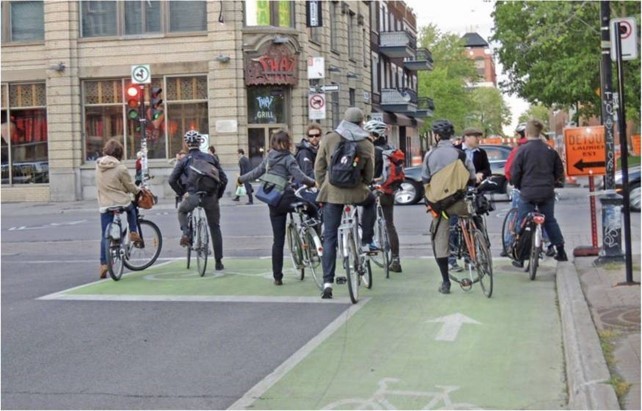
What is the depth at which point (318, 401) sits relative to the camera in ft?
19.4

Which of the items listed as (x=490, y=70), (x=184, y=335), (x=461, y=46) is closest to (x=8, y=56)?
(x=184, y=335)

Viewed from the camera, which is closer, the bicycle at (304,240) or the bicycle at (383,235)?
the bicycle at (304,240)

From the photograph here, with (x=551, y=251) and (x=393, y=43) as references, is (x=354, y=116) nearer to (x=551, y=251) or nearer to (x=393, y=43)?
(x=551, y=251)

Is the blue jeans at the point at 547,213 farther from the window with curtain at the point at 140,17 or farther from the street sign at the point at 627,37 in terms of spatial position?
the window with curtain at the point at 140,17

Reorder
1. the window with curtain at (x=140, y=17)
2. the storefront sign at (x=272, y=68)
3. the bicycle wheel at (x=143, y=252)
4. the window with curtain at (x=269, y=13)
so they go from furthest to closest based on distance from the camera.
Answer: the window with curtain at (x=269, y=13) < the window with curtain at (x=140, y=17) < the storefront sign at (x=272, y=68) < the bicycle wheel at (x=143, y=252)

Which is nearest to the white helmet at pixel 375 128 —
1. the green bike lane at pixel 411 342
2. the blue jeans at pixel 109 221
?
the green bike lane at pixel 411 342

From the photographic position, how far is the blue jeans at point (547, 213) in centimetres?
1087

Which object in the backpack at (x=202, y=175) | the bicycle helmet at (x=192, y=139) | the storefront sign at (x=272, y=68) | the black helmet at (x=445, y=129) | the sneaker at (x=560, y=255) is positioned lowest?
the sneaker at (x=560, y=255)

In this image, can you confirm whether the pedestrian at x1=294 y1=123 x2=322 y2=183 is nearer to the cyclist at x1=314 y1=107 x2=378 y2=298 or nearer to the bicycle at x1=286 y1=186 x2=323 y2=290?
the bicycle at x1=286 y1=186 x2=323 y2=290

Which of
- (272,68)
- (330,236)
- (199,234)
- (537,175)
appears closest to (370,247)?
(330,236)

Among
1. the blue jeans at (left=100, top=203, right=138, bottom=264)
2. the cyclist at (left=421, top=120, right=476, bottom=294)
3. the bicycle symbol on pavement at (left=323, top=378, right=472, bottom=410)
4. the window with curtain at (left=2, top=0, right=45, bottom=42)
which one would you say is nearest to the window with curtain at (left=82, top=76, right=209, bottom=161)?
the window with curtain at (left=2, top=0, right=45, bottom=42)

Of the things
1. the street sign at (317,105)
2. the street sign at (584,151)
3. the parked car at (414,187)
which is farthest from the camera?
the street sign at (317,105)

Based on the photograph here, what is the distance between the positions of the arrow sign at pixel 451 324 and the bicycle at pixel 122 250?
4684 millimetres

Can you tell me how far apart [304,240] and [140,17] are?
2543cm
